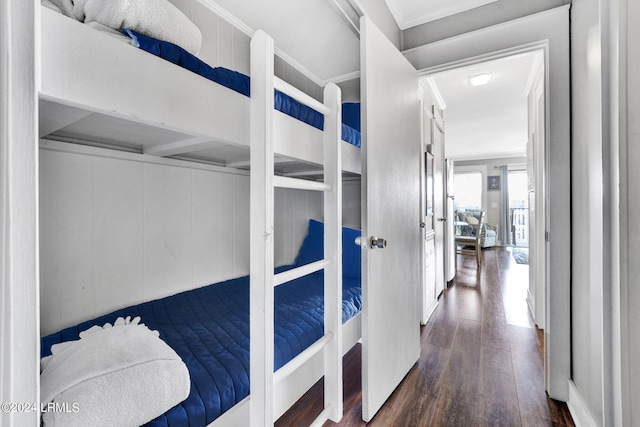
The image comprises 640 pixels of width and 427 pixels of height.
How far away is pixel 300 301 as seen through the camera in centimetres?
159

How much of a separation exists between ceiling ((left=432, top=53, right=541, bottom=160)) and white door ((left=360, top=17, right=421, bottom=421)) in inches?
32.5

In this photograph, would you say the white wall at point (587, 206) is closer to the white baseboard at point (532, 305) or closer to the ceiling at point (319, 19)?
the ceiling at point (319, 19)

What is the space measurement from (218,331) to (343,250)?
4.02 feet

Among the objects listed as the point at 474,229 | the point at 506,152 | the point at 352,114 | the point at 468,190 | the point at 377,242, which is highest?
the point at 506,152

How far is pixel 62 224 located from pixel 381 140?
5.21 ft

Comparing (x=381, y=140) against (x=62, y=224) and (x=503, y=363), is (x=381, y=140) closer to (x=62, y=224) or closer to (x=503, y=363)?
(x=62, y=224)

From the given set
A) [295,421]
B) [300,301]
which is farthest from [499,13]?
[295,421]

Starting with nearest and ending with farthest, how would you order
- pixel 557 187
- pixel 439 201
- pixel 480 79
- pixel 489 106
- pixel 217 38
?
pixel 557 187
pixel 217 38
pixel 480 79
pixel 439 201
pixel 489 106

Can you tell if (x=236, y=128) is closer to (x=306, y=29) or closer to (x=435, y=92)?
(x=306, y=29)

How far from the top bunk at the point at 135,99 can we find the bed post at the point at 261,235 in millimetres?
79

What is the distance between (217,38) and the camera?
1935 millimetres

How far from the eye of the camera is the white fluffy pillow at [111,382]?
0.63 m

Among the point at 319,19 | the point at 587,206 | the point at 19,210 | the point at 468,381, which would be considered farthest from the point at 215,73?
the point at 468,381

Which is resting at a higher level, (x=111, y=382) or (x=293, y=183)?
(x=293, y=183)
